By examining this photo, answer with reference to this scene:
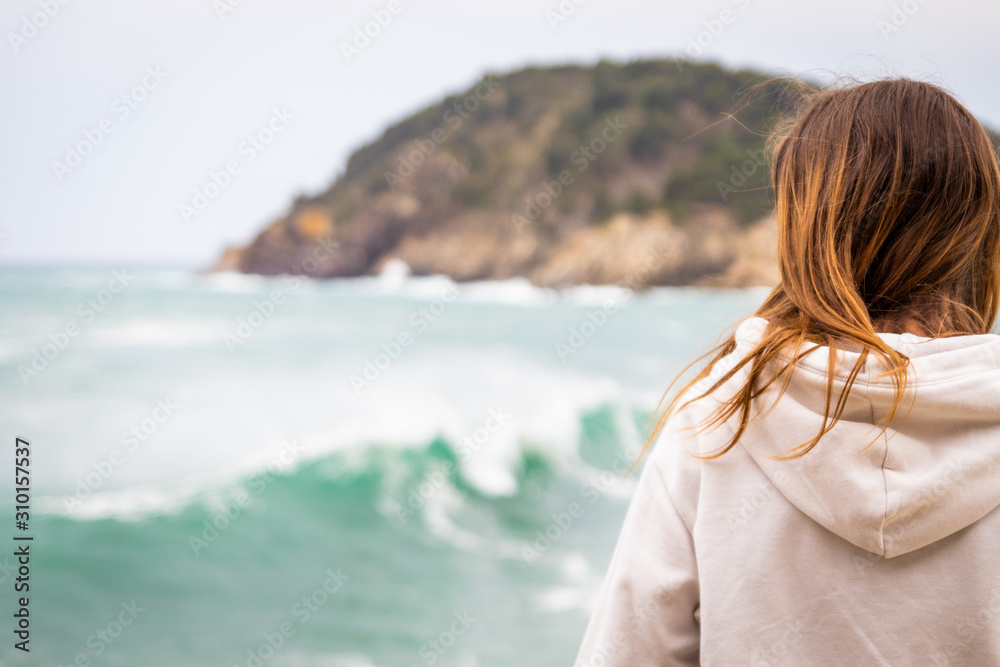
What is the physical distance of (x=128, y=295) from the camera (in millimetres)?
10438

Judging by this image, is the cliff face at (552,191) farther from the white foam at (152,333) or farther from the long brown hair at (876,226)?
the long brown hair at (876,226)

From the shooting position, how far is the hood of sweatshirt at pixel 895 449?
55cm

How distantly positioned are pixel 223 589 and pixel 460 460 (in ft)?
6.15

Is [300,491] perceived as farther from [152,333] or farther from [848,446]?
[152,333]

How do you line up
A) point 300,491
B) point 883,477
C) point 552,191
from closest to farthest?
point 883,477 < point 300,491 < point 552,191

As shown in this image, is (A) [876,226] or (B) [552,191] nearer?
(A) [876,226]

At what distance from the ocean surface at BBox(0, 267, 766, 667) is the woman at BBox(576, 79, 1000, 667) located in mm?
169

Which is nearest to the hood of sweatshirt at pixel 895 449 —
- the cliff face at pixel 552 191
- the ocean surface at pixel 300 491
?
the ocean surface at pixel 300 491

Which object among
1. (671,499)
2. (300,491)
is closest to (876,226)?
(671,499)

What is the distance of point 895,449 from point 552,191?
80.3 feet

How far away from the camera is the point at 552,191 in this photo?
79.8ft

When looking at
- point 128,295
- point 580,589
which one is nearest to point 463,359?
point 580,589

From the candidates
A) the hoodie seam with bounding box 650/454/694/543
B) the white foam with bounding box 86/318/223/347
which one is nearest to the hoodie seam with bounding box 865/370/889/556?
the hoodie seam with bounding box 650/454/694/543

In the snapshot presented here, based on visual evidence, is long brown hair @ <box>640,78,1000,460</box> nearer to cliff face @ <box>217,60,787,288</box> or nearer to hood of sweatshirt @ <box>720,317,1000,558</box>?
hood of sweatshirt @ <box>720,317,1000,558</box>
